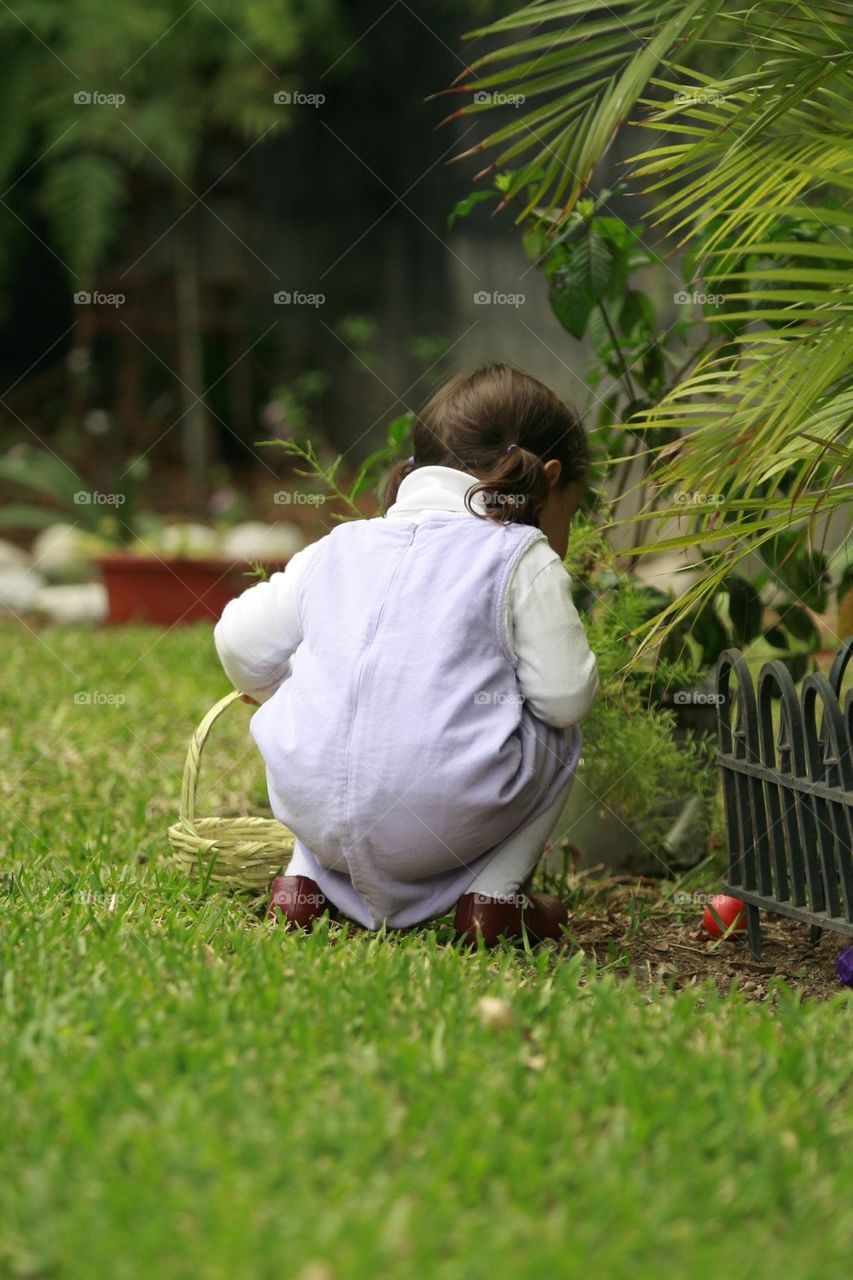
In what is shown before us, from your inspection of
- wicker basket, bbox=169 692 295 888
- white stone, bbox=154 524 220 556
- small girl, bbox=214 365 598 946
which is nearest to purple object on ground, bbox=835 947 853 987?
small girl, bbox=214 365 598 946

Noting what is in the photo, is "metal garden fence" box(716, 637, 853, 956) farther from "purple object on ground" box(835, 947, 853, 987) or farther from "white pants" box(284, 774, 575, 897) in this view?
"white pants" box(284, 774, 575, 897)

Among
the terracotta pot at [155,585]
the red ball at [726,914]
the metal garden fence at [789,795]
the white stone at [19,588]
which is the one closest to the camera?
the metal garden fence at [789,795]

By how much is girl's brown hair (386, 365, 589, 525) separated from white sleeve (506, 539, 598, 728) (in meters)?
0.12

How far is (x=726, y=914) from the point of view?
212cm

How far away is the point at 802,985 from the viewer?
6.29 feet

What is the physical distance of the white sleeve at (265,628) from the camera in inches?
80.0

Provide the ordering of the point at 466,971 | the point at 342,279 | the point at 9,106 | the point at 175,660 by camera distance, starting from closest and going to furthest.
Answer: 1. the point at 466,971
2. the point at 175,660
3. the point at 9,106
4. the point at 342,279

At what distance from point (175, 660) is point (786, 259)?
2298 millimetres

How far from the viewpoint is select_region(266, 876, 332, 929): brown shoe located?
6.61 ft

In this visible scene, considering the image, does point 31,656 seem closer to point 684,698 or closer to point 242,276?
point 684,698

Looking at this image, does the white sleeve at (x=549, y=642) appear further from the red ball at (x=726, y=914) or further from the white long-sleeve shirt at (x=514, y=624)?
the red ball at (x=726, y=914)

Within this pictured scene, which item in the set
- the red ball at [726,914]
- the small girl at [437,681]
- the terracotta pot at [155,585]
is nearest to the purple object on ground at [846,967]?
the red ball at [726,914]

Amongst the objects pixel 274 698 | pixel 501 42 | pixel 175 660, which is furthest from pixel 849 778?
pixel 501 42

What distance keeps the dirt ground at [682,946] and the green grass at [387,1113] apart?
0.14 m
